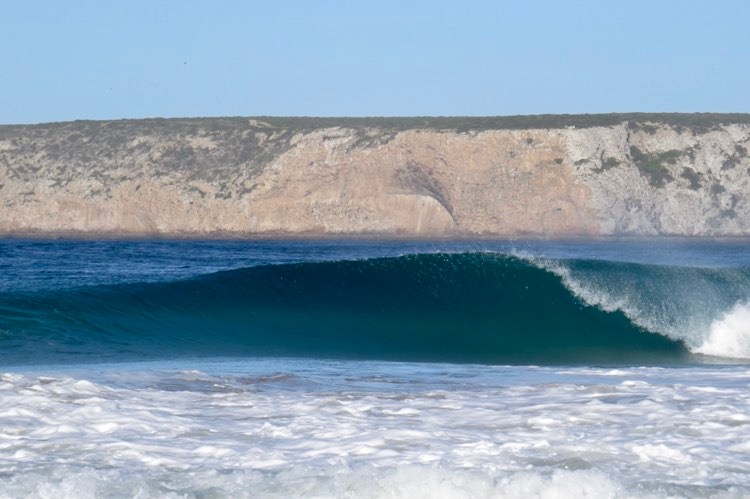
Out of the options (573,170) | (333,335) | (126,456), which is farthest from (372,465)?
(573,170)

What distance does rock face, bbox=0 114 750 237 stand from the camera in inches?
2470

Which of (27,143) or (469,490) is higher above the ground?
(27,143)

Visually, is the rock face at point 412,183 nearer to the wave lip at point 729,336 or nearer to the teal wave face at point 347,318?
the teal wave face at point 347,318

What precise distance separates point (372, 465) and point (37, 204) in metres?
65.0

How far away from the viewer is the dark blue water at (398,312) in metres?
14.3

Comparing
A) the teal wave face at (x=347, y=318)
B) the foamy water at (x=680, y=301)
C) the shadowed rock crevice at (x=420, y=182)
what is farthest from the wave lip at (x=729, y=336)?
the shadowed rock crevice at (x=420, y=182)

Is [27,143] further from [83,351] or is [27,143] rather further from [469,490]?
[469,490]

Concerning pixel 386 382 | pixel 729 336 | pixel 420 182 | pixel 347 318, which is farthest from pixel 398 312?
pixel 420 182

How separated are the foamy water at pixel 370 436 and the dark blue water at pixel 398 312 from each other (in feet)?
13.8

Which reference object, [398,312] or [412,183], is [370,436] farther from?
[412,183]

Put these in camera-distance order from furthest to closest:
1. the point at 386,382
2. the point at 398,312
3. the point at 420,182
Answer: the point at 420,182, the point at 398,312, the point at 386,382

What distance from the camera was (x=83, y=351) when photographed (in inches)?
527

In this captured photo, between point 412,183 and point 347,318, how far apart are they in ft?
159

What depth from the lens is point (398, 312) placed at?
1705 cm
